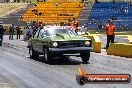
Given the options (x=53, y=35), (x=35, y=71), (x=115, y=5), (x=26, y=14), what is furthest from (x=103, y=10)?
(x=35, y=71)

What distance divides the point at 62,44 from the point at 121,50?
214 inches

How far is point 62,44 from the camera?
1731 cm

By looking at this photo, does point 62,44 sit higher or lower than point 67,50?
higher

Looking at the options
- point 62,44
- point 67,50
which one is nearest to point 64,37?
point 62,44

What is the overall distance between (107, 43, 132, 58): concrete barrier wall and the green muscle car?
141 inches

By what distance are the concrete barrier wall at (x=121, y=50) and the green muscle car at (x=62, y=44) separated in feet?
11.7

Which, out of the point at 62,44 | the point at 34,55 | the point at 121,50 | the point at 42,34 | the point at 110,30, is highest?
the point at 42,34

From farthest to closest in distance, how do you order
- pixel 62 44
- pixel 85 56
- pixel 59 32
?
pixel 59 32
pixel 85 56
pixel 62 44

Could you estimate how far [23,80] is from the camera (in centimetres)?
1158

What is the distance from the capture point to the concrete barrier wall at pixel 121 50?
829 inches

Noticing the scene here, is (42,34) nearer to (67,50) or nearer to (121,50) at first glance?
(67,50)

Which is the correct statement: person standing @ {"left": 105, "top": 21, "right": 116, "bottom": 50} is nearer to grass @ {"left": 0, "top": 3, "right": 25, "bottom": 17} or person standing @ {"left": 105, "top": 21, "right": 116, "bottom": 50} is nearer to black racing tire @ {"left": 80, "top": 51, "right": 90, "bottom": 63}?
black racing tire @ {"left": 80, "top": 51, "right": 90, "bottom": 63}

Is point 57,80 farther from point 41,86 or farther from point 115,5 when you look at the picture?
point 115,5

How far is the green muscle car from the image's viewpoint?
17.2 meters
